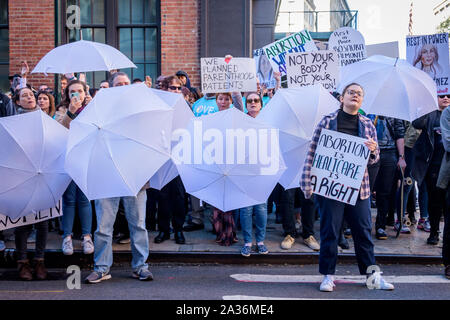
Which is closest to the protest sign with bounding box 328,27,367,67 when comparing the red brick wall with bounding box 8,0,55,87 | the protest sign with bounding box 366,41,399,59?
the protest sign with bounding box 366,41,399,59

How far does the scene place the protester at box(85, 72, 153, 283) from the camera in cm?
566

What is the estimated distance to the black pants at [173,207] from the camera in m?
7.16

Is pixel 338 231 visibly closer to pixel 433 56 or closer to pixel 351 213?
pixel 351 213

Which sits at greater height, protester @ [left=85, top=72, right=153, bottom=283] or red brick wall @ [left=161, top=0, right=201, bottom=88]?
red brick wall @ [left=161, top=0, right=201, bottom=88]

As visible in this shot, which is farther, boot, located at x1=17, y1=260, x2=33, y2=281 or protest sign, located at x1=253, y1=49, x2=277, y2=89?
protest sign, located at x1=253, y1=49, x2=277, y2=89

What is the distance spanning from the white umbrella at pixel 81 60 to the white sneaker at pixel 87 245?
245 centimetres

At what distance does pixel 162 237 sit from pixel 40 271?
1.76 metres

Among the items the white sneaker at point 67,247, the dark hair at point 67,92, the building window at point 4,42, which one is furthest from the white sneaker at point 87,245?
the building window at point 4,42

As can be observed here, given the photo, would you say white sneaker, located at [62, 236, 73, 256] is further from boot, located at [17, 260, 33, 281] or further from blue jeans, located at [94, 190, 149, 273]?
blue jeans, located at [94, 190, 149, 273]

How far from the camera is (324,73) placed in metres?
7.55

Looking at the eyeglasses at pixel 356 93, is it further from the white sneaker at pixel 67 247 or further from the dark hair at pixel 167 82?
the white sneaker at pixel 67 247

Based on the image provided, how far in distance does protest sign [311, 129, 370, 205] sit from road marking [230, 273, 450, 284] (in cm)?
109

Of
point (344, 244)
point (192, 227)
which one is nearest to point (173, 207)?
point (192, 227)

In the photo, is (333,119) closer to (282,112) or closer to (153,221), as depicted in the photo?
(282,112)
